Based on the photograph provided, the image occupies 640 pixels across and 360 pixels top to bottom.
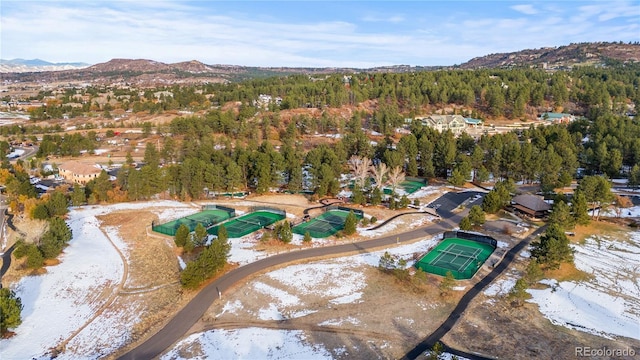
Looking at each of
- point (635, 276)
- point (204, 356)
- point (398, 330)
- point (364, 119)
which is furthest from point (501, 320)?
point (364, 119)

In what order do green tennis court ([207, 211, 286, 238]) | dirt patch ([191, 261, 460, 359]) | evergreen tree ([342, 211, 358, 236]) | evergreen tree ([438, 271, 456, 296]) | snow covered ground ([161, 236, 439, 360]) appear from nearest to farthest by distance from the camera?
snow covered ground ([161, 236, 439, 360]) → dirt patch ([191, 261, 460, 359]) → evergreen tree ([438, 271, 456, 296]) → evergreen tree ([342, 211, 358, 236]) → green tennis court ([207, 211, 286, 238])

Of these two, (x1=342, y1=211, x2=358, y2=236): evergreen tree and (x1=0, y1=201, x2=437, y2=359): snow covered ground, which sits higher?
(x1=342, y1=211, x2=358, y2=236): evergreen tree

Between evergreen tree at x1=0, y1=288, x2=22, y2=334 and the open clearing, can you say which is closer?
the open clearing

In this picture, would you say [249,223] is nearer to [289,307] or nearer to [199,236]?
[199,236]

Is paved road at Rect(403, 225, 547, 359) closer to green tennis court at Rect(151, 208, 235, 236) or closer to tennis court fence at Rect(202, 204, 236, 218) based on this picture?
green tennis court at Rect(151, 208, 235, 236)

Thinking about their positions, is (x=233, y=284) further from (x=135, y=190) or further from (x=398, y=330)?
(x=135, y=190)

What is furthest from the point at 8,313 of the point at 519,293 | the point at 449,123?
the point at 449,123

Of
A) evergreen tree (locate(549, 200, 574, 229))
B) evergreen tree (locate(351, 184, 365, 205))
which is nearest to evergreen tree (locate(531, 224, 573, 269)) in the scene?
evergreen tree (locate(549, 200, 574, 229))

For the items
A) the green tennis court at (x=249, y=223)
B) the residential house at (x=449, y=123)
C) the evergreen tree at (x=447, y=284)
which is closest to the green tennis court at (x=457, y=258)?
the evergreen tree at (x=447, y=284)
